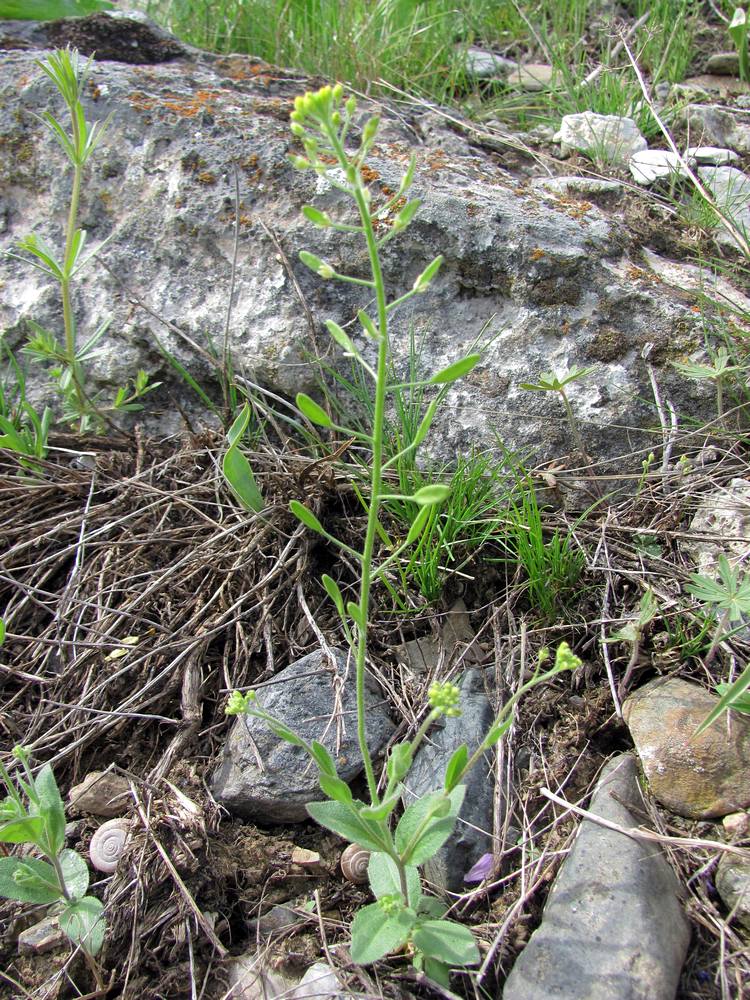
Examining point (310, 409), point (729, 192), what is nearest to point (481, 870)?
point (310, 409)

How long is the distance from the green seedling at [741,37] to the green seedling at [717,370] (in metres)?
2.08

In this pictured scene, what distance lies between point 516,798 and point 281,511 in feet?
3.37

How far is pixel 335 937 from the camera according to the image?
5.52ft

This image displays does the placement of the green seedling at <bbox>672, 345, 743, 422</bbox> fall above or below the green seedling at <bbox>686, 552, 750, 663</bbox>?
above

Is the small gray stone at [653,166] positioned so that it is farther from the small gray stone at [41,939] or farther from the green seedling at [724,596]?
the small gray stone at [41,939]

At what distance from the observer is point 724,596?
1.82m

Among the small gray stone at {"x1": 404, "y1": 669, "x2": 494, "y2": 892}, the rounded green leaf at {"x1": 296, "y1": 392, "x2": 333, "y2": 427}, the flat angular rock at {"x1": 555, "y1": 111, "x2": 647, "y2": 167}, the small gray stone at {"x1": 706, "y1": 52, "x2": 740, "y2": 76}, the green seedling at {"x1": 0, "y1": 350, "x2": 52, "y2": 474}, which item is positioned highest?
the small gray stone at {"x1": 706, "y1": 52, "x2": 740, "y2": 76}

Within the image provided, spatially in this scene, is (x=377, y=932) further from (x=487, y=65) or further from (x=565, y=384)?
(x=487, y=65)

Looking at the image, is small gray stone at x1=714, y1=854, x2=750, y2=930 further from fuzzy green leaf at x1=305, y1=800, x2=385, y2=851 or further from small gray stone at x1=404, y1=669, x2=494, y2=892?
fuzzy green leaf at x1=305, y1=800, x2=385, y2=851

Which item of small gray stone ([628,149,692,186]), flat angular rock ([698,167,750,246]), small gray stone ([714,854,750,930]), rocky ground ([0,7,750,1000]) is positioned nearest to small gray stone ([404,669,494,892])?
rocky ground ([0,7,750,1000])

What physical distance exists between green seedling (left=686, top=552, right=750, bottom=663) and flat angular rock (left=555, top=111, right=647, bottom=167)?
2038 mm

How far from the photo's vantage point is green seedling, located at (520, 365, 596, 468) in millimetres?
2228

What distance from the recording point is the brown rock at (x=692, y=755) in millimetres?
1736

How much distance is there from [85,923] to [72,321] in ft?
5.65
